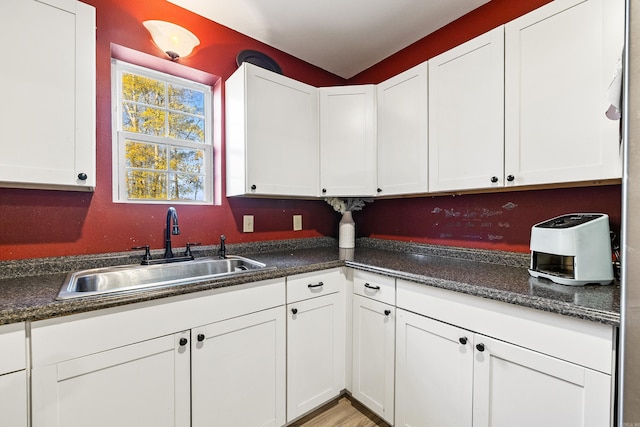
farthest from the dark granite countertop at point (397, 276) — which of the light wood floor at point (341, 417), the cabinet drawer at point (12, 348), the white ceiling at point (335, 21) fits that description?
the white ceiling at point (335, 21)

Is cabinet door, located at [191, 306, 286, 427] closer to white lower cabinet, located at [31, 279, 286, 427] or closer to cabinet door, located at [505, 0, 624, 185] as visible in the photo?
white lower cabinet, located at [31, 279, 286, 427]

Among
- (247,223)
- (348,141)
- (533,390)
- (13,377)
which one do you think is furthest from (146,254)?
(533,390)

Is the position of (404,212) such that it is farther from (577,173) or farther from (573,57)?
(573,57)

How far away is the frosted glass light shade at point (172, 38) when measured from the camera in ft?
5.15

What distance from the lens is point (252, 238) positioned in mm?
2070

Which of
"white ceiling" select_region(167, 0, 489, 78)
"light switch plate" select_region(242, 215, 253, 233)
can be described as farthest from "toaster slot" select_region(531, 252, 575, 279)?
"light switch plate" select_region(242, 215, 253, 233)

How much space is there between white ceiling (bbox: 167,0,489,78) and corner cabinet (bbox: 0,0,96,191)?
0.78 meters

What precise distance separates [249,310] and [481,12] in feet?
7.23

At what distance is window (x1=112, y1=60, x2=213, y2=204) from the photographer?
5.53 feet

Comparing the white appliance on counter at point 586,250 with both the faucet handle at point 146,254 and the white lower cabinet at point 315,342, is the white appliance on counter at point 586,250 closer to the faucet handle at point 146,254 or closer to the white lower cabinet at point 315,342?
the white lower cabinet at point 315,342

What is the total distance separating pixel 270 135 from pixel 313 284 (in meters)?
0.99

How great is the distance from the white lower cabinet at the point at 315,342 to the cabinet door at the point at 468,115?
0.90 m

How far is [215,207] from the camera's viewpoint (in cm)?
191

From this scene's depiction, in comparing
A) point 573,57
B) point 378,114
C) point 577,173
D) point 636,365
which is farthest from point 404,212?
point 636,365
